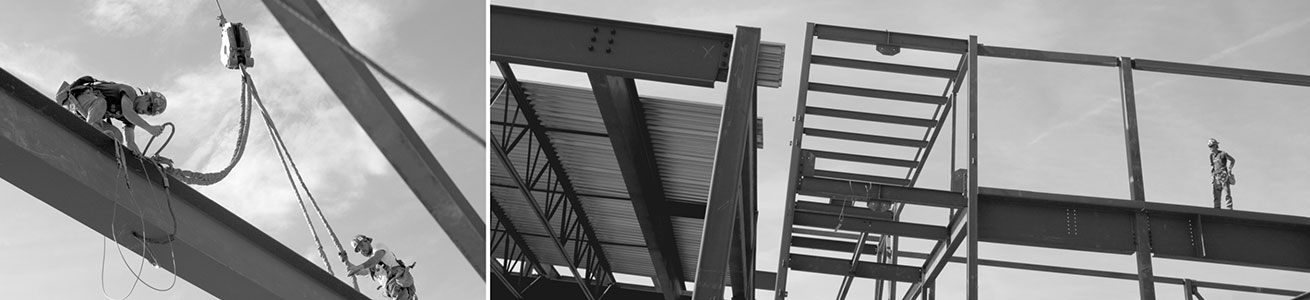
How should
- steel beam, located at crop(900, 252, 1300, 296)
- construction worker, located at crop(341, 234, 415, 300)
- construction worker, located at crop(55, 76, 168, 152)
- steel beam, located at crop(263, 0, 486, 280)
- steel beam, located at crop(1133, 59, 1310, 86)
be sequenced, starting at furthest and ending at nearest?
steel beam, located at crop(900, 252, 1300, 296) → steel beam, located at crop(1133, 59, 1310, 86) → construction worker, located at crop(341, 234, 415, 300) → construction worker, located at crop(55, 76, 168, 152) → steel beam, located at crop(263, 0, 486, 280)

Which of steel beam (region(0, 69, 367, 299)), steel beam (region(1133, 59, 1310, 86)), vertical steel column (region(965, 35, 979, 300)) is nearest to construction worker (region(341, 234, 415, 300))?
steel beam (region(0, 69, 367, 299))

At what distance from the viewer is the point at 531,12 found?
10547 millimetres

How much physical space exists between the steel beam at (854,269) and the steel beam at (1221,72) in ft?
11.8

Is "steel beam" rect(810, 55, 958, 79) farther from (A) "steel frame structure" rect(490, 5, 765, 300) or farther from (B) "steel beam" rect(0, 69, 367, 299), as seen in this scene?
(B) "steel beam" rect(0, 69, 367, 299)

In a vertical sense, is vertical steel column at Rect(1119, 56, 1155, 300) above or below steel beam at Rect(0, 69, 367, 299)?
above

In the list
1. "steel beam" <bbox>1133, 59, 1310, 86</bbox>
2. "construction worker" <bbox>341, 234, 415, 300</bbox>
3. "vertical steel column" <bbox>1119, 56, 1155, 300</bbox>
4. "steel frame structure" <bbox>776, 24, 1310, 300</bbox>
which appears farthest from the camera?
"steel beam" <bbox>1133, 59, 1310, 86</bbox>

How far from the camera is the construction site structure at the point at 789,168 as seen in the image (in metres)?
10.3

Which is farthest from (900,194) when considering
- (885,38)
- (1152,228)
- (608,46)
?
(608,46)

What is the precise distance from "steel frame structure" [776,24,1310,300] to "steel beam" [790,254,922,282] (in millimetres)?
633

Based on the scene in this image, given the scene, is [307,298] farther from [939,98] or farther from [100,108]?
[939,98]

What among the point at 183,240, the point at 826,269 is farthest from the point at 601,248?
the point at 183,240

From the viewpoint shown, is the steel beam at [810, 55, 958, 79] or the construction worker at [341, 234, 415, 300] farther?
the steel beam at [810, 55, 958, 79]

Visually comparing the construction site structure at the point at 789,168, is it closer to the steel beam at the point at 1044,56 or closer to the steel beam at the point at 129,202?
the steel beam at the point at 1044,56

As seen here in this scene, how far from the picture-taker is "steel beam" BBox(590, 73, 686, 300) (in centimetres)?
1370
